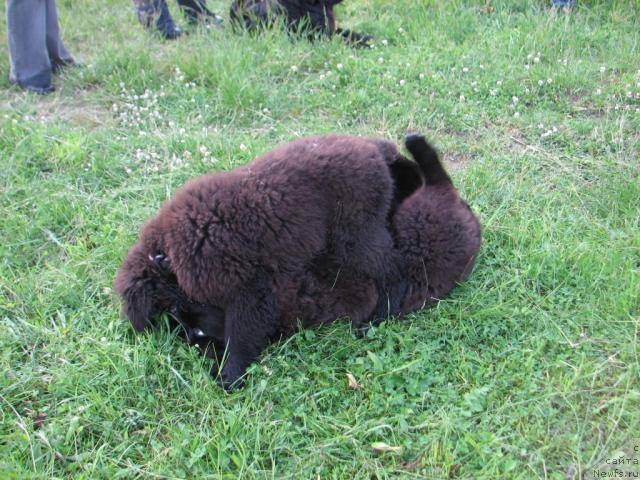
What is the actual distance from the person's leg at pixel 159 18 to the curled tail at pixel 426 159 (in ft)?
11.8

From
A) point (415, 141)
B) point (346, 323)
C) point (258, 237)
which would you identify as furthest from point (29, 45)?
point (346, 323)

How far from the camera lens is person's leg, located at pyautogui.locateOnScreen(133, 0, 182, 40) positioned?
5496 mm

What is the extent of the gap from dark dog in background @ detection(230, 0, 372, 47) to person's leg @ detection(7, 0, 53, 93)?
1625mm

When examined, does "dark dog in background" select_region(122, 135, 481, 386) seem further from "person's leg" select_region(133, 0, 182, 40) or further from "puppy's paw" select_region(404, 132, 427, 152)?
"person's leg" select_region(133, 0, 182, 40)

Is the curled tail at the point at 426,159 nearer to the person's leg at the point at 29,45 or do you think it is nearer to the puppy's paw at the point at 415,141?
the puppy's paw at the point at 415,141

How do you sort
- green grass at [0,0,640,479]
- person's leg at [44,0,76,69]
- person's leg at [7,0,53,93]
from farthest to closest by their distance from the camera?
1. person's leg at [44,0,76,69]
2. person's leg at [7,0,53,93]
3. green grass at [0,0,640,479]

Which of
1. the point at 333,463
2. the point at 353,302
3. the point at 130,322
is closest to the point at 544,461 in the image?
the point at 333,463

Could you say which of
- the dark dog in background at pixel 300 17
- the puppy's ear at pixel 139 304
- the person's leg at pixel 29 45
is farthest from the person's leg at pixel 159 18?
the puppy's ear at pixel 139 304

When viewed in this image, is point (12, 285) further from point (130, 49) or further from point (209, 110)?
point (130, 49)

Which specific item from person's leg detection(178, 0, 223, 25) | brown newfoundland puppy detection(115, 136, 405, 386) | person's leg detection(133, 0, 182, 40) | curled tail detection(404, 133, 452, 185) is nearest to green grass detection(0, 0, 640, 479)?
brown newfoundland puppy detection(115, 136, 405, 386)

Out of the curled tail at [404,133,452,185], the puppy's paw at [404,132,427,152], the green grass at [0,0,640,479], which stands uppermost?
the puppy's paw at [404,132,427,152]

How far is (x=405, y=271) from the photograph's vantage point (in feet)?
8.88

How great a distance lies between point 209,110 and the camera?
4.23 meters

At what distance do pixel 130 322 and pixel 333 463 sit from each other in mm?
1077
